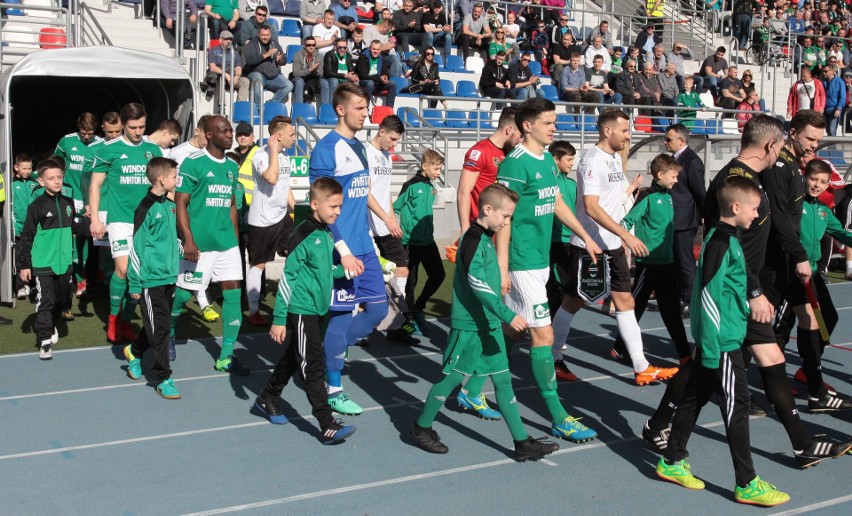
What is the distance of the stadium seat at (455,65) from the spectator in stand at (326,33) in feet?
9.72

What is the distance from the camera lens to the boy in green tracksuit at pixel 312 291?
6.17 metres

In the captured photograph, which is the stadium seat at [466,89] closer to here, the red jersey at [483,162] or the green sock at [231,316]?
the red jersey at [483,162]

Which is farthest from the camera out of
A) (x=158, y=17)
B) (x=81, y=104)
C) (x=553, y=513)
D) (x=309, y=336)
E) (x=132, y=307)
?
(x=158, y=17)

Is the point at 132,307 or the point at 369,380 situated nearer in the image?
the point at 369,380

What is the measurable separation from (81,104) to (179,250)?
23.6 ft

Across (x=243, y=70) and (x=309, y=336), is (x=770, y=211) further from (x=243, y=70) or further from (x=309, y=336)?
(x=243, y=70)

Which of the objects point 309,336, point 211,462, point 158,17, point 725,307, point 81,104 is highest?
point 158,17

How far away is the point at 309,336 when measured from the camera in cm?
623

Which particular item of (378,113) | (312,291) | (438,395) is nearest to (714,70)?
(378,113)

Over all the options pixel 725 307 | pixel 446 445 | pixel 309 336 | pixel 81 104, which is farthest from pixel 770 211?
pixel 81 104

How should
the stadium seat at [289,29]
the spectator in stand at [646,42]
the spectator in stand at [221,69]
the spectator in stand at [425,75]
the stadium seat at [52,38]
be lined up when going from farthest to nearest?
the spectator in stand at [646,42] → the stadium seat at [289,29] → the spectator in stand at [425,75] → the spectator in stand at [221,69] → the stadium seat at [52,38]

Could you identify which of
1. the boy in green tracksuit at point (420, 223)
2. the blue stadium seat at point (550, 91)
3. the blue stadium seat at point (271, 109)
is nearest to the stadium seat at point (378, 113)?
the blue stadium seat at point (271, 109)

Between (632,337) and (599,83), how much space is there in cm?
1337

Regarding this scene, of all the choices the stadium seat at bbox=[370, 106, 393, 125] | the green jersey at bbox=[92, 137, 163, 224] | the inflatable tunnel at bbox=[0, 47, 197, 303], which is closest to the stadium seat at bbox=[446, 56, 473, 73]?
the stadium seat at bbox=[370, 106, 393, 125]
